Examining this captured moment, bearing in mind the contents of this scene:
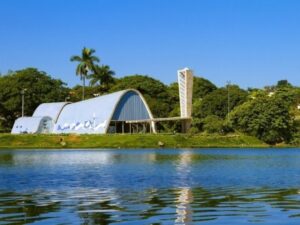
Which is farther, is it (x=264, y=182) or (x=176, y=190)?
(x=264, y=182)

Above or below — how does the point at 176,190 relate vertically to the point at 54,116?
below

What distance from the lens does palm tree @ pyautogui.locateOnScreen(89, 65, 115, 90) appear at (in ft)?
442

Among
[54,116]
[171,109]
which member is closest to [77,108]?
[54,116]

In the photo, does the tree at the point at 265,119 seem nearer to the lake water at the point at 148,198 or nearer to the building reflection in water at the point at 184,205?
the lake water at the point at 148,198

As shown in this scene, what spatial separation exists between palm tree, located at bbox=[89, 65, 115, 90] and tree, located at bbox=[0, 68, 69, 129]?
14.5 m

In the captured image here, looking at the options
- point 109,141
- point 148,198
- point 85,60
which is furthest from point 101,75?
point 148,198

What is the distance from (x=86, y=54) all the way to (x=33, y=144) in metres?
37.8

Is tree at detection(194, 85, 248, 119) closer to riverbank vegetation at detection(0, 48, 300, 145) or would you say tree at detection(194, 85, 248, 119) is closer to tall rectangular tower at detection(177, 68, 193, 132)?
riverbank vegetation at detection(0, 48, 300, 145)

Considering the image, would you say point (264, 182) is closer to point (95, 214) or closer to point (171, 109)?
point (95, 214)

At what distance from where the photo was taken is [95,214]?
62.1 ft

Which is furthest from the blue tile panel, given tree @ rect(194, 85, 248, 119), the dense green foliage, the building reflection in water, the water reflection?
the water reflection

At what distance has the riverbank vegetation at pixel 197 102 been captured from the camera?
367 ft

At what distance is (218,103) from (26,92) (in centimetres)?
4773

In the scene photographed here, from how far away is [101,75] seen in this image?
448 ft
